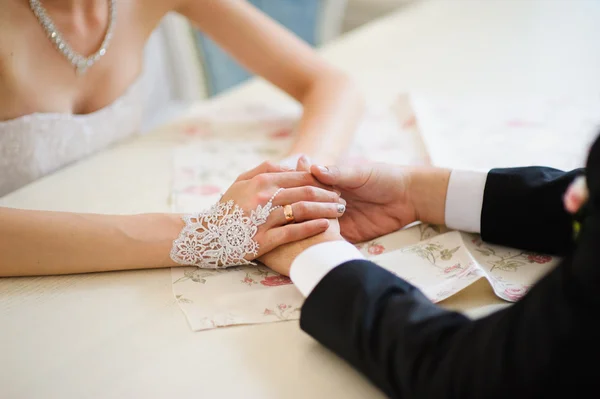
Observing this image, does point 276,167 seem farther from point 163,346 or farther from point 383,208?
point 163,346

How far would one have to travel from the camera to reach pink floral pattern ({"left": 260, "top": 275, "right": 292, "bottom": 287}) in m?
0.79

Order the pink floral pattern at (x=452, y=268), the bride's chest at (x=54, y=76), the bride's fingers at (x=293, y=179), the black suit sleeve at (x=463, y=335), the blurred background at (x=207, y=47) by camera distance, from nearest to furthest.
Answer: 1. the black suit sleeve at (x=463, y=335)
2. the pink floral pattern at (x=452, y=268)
3. the bride's fingers at (x=293, y=179)
4. the bride's chest at (x=54, y=76)
5. the blurred background at (x=207, y=47)

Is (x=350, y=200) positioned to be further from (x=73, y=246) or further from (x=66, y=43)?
(x=66, y=43)

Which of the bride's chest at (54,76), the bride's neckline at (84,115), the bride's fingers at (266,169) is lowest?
the bride's fingers at (266,169)

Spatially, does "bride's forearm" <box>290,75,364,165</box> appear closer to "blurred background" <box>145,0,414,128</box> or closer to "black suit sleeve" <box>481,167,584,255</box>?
"black suit sleeve" <box>481,167,584,255</box>

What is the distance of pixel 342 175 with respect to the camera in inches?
33.7

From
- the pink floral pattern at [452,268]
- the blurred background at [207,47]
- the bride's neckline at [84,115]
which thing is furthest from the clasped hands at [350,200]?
the blurred background at [207,47]

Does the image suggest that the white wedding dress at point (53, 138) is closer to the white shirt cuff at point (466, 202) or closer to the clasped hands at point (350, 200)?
the clasped hands at point (350, 200)

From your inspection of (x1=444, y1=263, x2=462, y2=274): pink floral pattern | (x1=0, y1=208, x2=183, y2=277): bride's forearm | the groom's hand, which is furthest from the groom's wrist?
(x1=0, y1=208, x2=183, y2=277): bride's forearm

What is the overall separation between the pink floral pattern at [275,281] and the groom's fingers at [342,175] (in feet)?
0.51

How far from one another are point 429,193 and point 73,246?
519 millimetres

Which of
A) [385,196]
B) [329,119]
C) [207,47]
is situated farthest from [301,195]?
[207,47]

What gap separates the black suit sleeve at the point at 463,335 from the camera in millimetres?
456

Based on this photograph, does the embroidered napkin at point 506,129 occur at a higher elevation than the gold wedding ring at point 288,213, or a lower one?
higher
